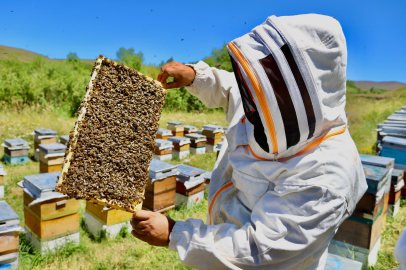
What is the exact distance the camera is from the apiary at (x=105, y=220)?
3.82 meters

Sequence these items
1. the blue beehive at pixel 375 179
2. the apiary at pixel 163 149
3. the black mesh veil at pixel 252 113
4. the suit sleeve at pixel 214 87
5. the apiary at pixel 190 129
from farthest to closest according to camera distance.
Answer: the apiary at pixel 190 129
the apiary at pixel 163 149
the blue beehive at pixel 375 179
the suit sleeve at pixel 214 87
the black mesh veil at pixel 252 113

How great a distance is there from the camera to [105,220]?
3.83m

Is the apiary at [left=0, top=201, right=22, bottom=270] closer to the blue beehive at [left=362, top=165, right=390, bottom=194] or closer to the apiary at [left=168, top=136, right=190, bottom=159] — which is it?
the blue beehive at [left=362, top=165, right=390, bottom=194]

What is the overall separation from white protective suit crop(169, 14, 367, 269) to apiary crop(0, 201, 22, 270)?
235 centimetres

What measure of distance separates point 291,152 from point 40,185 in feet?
10.1

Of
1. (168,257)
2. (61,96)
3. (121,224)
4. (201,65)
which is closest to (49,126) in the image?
(61,96)

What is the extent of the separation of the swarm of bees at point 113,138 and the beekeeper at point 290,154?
1.22ft

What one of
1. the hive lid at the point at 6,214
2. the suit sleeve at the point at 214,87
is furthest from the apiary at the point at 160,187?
the suit sleeve at the point at 214,87

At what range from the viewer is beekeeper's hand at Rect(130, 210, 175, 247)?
1.45 metres

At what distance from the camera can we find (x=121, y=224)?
4027 mm

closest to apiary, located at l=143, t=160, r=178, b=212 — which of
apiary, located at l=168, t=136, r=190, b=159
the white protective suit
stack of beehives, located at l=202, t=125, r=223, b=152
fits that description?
the white protective suit

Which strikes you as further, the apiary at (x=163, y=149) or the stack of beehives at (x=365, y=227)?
the apiary at (x=163, y=149)

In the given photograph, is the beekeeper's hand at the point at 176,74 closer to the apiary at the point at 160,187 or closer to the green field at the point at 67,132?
the apiary at the point at 160,187

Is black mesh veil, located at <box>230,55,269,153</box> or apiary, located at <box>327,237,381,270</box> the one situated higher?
black mesh veil, located at <box>230,55,269,153</box>
